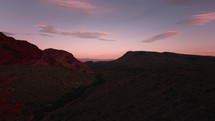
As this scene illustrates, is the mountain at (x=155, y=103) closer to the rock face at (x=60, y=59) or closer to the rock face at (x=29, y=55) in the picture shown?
the rock face at (x=29, y=55)

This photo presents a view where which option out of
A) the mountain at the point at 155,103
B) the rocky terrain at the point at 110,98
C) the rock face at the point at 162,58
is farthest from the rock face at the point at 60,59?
the rock face at the point at 162,58

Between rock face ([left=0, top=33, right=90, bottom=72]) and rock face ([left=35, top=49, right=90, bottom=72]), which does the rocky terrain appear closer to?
rock face ([left=0, top=33, right=90, bottom=72])

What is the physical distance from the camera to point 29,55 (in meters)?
→ 61.4

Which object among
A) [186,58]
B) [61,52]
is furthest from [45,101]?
[186,58]

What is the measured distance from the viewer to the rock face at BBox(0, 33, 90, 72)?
42716 mm

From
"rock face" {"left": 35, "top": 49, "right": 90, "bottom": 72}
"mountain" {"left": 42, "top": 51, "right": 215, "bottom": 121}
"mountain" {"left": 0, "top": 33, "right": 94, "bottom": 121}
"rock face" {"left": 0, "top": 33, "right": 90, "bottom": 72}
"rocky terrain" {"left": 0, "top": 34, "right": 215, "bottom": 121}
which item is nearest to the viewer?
"mountain" {"left": 42, "top": 51, "right": 215, "bottom": 121}

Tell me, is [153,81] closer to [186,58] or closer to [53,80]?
[53,80]

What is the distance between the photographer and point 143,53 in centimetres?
18975

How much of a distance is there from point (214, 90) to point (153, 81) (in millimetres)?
11769

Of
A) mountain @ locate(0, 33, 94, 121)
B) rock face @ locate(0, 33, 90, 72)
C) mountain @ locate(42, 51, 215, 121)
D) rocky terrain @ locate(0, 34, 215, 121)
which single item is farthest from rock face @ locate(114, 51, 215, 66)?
mountain @ locate(42, 51, 215, 121)

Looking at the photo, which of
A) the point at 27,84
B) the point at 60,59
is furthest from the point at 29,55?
the point at 60,59

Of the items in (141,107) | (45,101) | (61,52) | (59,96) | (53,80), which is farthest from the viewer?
(61,52)

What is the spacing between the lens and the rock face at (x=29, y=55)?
42.7m

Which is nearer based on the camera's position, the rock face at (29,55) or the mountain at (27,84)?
the mountain at (27,84)
